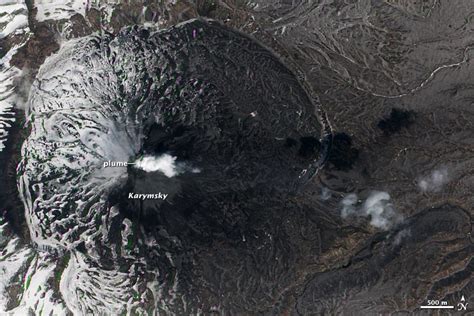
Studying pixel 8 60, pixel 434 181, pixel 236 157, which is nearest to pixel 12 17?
pixel 8 60

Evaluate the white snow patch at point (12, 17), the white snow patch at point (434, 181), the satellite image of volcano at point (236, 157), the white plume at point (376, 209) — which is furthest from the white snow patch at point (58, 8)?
the white snow patch at point (434, 181)

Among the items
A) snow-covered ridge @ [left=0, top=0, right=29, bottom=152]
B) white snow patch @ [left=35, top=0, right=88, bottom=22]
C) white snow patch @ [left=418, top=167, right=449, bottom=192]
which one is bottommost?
white snow patch @ [left=418, top=167, right=449, bottom=192]

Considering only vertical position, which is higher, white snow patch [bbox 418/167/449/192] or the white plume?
white snow patch [bbox 418/167/449/192]

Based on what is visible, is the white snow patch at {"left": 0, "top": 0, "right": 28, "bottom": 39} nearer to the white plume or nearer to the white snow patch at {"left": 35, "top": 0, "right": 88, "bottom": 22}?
the white snow patch at {"left": 35, "top": 0, "right": 88, "bottom": 22}

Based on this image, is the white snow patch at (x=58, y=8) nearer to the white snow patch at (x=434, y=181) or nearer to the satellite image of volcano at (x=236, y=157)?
the satellite image of volcano at (x=236, y=157)

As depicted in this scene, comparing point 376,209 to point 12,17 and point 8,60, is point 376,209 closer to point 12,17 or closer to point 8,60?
point 8,60

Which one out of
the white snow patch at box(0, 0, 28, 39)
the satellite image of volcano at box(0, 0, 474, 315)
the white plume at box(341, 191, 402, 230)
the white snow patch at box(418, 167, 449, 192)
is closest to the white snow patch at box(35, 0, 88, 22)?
the satellite image of volcano at box(0, 0, 474, 315)

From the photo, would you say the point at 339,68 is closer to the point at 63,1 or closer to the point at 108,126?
the point at 108,126
